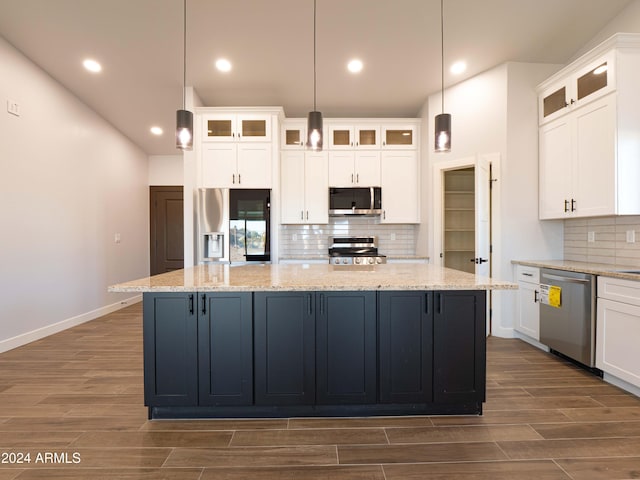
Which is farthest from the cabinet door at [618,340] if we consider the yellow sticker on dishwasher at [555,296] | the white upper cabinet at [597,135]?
the white upper cabinet at [597,135]

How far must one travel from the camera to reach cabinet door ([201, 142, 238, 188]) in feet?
14.9

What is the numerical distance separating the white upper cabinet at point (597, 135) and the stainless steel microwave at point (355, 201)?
2065mm

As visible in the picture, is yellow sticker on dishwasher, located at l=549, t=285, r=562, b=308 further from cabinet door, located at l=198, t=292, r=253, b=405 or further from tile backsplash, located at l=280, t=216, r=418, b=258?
cabinet door, located at l=198, t=292, r=253, b=405

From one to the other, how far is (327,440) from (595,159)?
322 cm

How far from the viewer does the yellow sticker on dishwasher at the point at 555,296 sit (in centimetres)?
317

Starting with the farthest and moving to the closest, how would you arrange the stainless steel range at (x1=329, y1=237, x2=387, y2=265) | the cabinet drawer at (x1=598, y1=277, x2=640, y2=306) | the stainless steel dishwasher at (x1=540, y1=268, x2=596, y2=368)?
the stainless steel range at (x1=329, y1=237, x2=387, y2=265) < the stainless steel dishwasher at (x1=540, y1=268, x2=596, y2=368) < the cabinet drawer at (x1=598, y1=277, x2=640, y2=306)

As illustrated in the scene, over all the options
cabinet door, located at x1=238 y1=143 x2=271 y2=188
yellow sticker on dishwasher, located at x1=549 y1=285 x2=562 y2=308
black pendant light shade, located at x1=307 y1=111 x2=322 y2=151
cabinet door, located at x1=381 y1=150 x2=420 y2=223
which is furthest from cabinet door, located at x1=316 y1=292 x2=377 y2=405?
cabinet door, located at x1=381 y1=150 x2=420 y2=223

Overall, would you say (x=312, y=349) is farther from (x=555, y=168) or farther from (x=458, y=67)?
(x=458, y=67)

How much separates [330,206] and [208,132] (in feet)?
6.21

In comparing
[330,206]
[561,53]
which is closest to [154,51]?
[330,206]

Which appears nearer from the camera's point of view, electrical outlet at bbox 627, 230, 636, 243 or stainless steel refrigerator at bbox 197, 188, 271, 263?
electrical outlet at bbox 627, 230, 636, 243

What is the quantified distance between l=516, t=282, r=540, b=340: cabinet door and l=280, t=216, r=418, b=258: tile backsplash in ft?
5.90

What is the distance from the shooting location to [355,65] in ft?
13.1

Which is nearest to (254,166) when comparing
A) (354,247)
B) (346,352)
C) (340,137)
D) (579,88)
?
(340,137)
